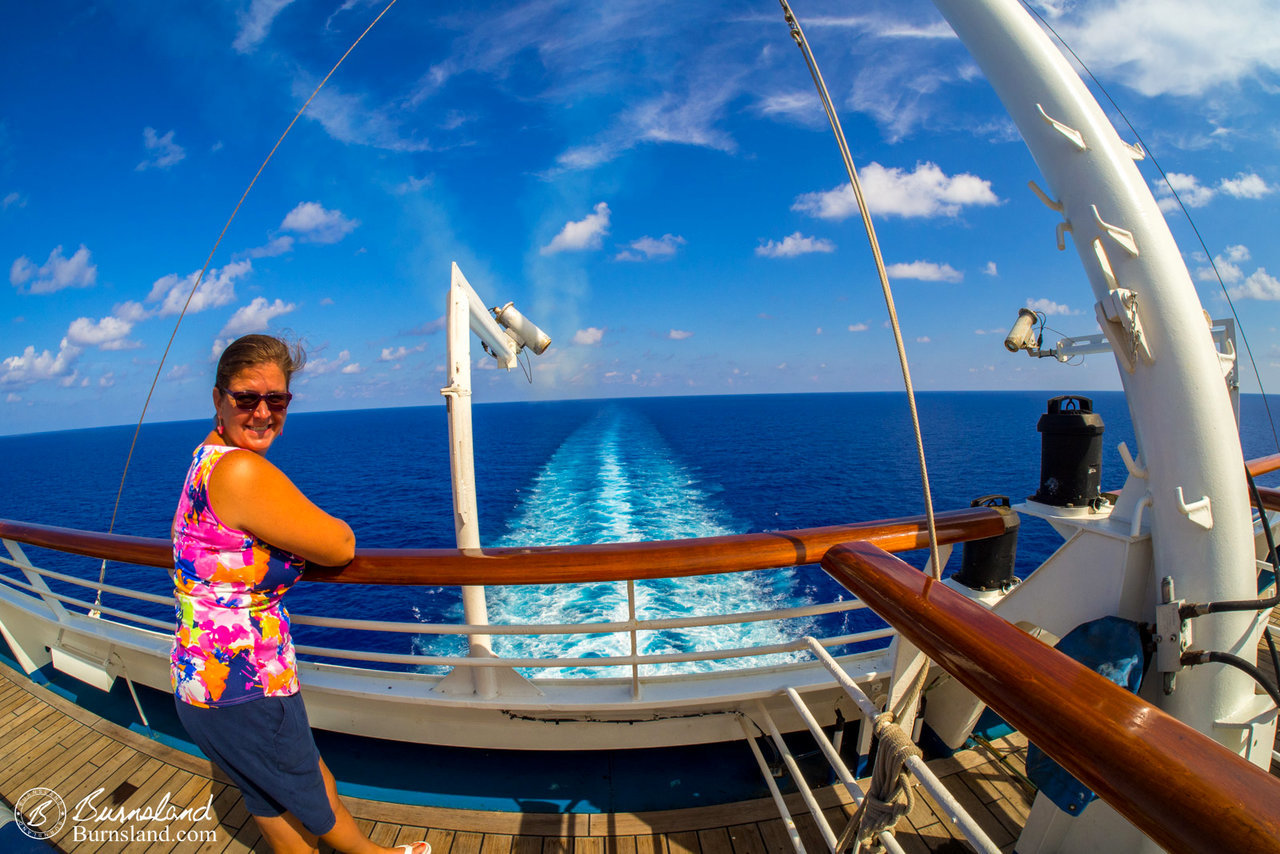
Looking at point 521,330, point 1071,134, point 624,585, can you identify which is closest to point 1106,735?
point 1071,134

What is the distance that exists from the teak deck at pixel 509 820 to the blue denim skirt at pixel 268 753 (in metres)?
0.36

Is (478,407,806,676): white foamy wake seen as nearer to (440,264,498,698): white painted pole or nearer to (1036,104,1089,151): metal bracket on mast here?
(440,264,498,698): white painted pole

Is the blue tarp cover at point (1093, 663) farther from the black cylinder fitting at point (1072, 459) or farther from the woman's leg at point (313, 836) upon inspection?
the woman's leg at point (313, 836)

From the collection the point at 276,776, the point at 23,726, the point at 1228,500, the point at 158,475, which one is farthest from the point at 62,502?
the point at 1228,500

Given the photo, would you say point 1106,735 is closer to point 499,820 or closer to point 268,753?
point 268,753

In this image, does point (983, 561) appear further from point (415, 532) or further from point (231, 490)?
point (415, 532)

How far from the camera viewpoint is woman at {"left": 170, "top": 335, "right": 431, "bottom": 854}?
81 cm

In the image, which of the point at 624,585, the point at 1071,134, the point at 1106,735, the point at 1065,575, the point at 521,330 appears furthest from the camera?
the point at 624,585

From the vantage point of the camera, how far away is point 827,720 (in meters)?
1.52

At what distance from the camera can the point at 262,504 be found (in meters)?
0.81

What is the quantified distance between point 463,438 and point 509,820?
943 mm

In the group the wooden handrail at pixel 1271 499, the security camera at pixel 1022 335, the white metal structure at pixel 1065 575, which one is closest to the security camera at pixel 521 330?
the white metal structure at pixel 1065 575

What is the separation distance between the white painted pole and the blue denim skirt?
51cm

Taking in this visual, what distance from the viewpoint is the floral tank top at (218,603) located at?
0.82m
